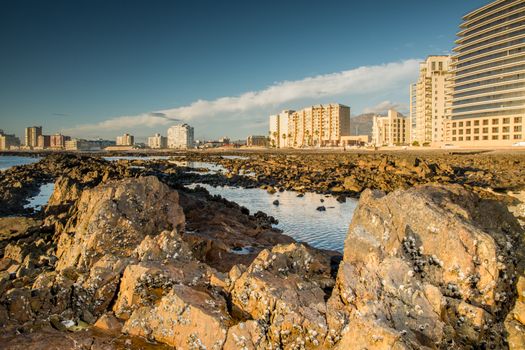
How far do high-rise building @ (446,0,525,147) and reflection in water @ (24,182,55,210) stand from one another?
404ft

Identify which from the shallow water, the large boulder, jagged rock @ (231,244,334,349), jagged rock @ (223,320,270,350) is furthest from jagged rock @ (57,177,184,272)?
the shallow water

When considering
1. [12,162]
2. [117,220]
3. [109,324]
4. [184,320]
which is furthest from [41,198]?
[12,162]

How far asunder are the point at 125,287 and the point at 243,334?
121 inches

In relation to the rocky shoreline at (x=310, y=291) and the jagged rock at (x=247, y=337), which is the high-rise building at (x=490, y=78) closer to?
the rocky shoreline at (x=310, y=291)

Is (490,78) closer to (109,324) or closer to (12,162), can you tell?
(109,324)

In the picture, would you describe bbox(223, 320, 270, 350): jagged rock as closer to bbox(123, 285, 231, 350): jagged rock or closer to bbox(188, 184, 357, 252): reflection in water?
bbox(123, 285, 231, 350): jagged rock

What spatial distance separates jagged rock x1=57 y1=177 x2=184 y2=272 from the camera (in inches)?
383

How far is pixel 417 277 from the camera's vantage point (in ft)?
19.9

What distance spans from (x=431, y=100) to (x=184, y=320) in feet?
586

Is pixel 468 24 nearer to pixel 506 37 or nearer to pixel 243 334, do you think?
pixel 506 37

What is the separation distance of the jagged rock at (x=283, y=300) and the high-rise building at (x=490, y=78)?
12908 centimetres

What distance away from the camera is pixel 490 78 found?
123m

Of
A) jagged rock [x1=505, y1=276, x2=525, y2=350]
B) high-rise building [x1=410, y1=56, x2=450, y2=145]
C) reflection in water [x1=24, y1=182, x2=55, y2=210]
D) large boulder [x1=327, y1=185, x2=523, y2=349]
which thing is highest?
high-rise building [x1=410, y1=56, x2=450, y2=145]

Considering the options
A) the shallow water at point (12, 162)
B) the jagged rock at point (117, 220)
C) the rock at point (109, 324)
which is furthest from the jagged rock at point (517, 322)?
the shallow water at point (12, 162)
